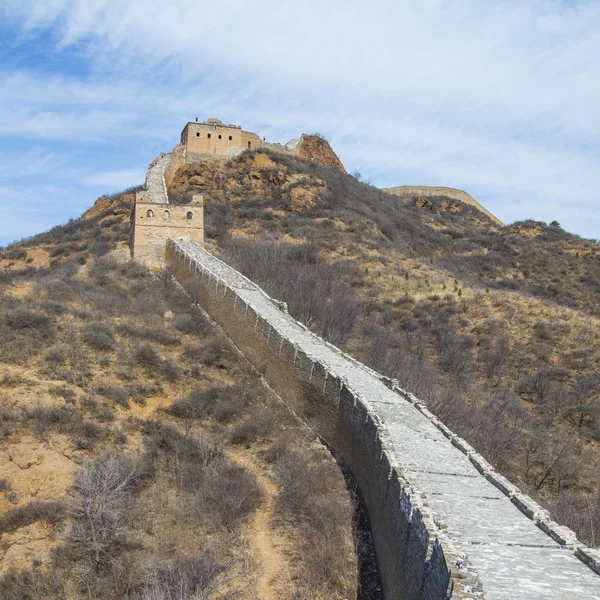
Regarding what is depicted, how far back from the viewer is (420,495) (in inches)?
312

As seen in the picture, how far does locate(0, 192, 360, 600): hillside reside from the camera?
31.2ft

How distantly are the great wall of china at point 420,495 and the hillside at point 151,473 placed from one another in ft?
2.41

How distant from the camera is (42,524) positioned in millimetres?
10555

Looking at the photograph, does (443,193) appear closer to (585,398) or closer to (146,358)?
(585,398)

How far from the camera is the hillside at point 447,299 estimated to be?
1767 cm

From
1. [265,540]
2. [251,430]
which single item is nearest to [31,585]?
[265,540]

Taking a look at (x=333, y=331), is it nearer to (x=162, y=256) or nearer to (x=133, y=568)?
(x=162, y=256)

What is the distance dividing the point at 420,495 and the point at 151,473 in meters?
6.03

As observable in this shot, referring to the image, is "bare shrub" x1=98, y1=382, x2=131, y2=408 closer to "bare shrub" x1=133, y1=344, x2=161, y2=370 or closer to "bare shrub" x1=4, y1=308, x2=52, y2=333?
"bare shrub" x1=133, y1=344, x2=161, y2=370

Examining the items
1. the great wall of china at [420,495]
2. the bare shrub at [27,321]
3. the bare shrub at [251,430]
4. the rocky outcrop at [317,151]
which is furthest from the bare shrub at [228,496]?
the rocky outcrop at [317,151]

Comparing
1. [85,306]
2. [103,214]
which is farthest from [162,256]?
[103,214]

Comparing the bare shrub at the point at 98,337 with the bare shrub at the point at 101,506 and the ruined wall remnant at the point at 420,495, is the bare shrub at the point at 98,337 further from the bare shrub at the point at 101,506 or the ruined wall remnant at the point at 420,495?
the bare shrub at the point at 101,506

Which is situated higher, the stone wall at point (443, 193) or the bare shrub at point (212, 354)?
the stone wall at point (443, 193)

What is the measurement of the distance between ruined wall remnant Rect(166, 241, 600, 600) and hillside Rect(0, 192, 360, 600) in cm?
75
